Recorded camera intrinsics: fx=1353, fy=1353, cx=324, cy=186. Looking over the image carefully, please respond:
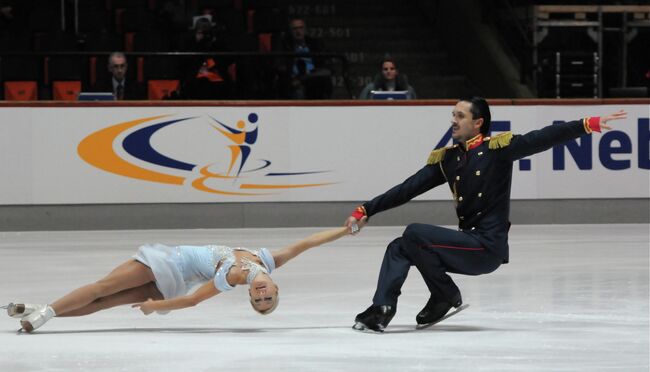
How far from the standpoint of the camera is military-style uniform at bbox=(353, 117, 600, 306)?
710cm

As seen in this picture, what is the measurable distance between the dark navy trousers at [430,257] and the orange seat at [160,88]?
8.49 metres

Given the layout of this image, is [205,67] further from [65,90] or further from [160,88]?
[65,90]

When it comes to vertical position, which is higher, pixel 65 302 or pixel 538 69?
pixel 538 69

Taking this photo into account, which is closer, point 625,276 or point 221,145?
point 625,276

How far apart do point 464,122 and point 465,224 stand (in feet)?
1.80

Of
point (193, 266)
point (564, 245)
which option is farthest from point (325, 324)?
point (564, 245)

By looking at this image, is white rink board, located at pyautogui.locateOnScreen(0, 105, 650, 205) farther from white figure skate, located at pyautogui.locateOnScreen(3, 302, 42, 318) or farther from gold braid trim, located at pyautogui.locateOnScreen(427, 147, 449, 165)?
white figure skate, located at pyautogui.locateOnScreen(3, 302, 42, 318)

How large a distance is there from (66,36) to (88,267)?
6489mm

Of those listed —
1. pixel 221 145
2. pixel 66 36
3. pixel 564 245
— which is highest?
pixel 66 36

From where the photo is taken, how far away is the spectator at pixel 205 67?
14.4 metres

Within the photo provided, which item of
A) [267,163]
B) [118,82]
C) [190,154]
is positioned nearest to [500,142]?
[267,163]

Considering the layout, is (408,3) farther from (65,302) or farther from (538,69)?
(65,302)

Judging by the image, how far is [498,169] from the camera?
720 centimetres

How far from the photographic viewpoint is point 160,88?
50.6 feet
